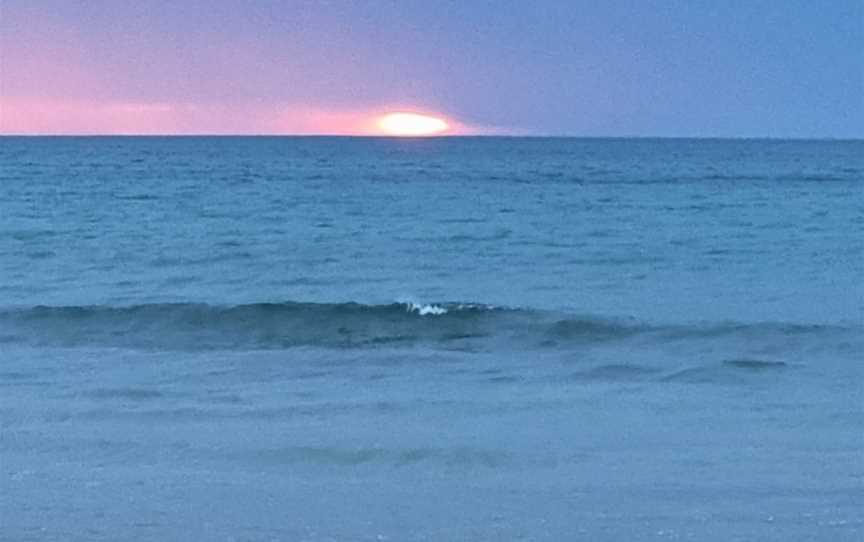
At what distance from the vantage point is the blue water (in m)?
8.44

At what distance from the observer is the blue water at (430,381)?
332 inches

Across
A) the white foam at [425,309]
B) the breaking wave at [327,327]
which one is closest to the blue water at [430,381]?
the breaking wave at [327,327]

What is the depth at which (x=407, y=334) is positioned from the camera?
53.4ft

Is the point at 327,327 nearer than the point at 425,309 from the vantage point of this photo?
Yes

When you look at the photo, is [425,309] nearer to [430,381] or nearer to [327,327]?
[327,327]

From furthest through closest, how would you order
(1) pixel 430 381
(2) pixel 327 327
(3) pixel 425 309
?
1. (3) pixel 425 309
2. (2) pixel 327 327
3. (1) pixel 430 381

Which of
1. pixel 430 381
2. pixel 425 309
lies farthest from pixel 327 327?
pixel 430 381

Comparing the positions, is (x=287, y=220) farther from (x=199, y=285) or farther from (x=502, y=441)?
(x=502, y=441)

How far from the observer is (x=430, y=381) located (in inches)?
515

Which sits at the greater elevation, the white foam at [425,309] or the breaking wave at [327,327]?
the white foam at [425,309]

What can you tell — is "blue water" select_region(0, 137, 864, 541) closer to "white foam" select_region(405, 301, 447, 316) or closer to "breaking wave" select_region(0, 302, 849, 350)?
"breaking wave" select_region(0, 302, 849, 350)

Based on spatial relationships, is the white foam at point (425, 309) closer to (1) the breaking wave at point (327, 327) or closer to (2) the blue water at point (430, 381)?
(1) the breaking wave at point (327, 327)

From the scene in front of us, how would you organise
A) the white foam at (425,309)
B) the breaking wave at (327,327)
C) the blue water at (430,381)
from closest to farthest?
the blue water at (430,381), the breaking wave at (327,327), the white foam at (425,309)

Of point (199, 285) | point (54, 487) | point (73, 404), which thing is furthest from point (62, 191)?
point (54, 487)
